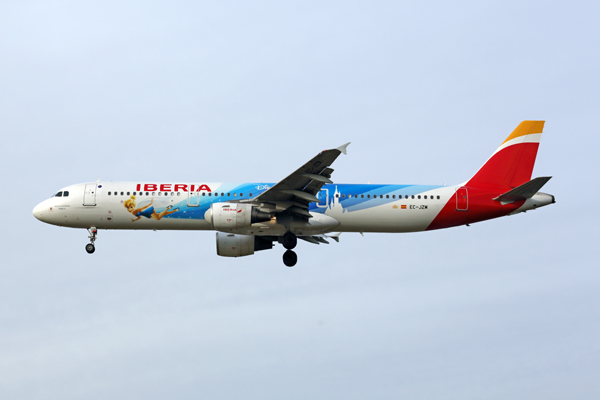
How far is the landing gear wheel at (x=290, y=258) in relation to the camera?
32.7 metres

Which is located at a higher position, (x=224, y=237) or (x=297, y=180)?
(x=297, y=180)

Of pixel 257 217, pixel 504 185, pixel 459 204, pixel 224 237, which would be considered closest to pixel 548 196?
pixel 504 185

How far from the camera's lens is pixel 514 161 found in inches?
1300

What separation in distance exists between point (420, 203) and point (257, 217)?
323 inches

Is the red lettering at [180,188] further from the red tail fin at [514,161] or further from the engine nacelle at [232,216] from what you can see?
the red tail fin at [514,161]

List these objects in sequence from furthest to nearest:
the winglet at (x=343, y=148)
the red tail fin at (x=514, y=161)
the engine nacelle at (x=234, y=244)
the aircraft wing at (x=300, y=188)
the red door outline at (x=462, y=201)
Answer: the engine nacelle at (x=234, y=244) < the red tail fin at (x=514, y=161) < the red door outline at (x=462, y=201) < the aircraft wing at (x=300, y=188) < the winglet at (x=343, y=148)

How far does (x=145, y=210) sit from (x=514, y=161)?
18747 millimetres

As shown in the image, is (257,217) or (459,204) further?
(459,204)

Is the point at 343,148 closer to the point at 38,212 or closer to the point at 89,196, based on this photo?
the point at 89,196

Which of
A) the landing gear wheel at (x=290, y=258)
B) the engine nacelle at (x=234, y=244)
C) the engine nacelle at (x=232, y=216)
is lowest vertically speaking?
the landing gear wheel at (x=290, y=258)

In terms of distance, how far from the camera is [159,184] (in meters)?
31.8

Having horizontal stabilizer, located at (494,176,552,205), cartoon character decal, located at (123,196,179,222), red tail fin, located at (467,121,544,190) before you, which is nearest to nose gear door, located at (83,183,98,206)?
cartoon character decal, located at (123,196,179,222)

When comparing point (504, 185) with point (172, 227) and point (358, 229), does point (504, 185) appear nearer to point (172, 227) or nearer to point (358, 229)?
point (358, 229)

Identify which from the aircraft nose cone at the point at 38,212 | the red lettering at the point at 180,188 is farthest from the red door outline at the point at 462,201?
the aircraft nose cone at the point at 38,212
